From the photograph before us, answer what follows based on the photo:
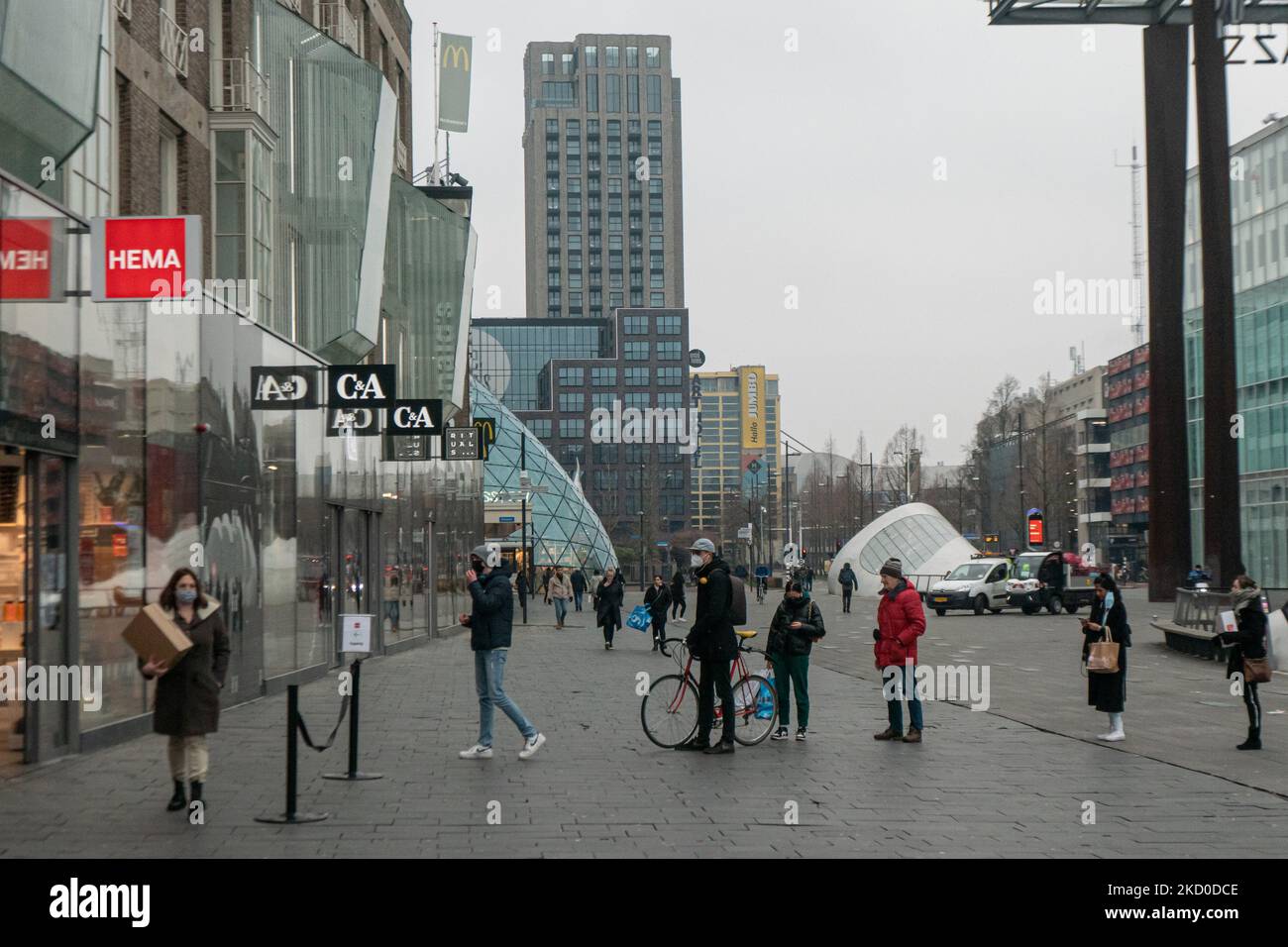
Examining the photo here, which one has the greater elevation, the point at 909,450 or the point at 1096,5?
the point at 1096,5

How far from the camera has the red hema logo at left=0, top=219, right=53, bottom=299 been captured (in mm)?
11367

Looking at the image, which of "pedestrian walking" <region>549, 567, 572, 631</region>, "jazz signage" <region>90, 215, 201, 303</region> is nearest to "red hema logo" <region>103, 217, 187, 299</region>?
"jazz signage" <region>90, 215, 201, 303</region>

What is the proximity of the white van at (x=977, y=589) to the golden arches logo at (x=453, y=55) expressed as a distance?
2308cm

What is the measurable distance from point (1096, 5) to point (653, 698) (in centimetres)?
3529

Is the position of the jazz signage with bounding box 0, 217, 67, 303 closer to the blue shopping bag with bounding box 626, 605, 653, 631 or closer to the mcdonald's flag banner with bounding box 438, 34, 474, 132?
the blue shopping bag with bounding box 626, 605, 653, 631

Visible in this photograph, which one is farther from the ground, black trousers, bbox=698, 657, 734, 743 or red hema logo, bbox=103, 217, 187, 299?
red hema logo, bbox=103, 217, 187, 299

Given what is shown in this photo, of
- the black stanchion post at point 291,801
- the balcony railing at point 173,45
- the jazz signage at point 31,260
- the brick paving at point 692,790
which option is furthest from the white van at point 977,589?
the black stanchion post at point 291,801

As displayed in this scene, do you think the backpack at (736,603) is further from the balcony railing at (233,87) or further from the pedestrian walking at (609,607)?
the pedestrian walking at (609,607)

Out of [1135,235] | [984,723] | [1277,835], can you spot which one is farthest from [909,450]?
[1277,835]

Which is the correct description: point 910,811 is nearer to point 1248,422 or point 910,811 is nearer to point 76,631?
point 76,631

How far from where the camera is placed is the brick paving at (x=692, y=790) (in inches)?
342
